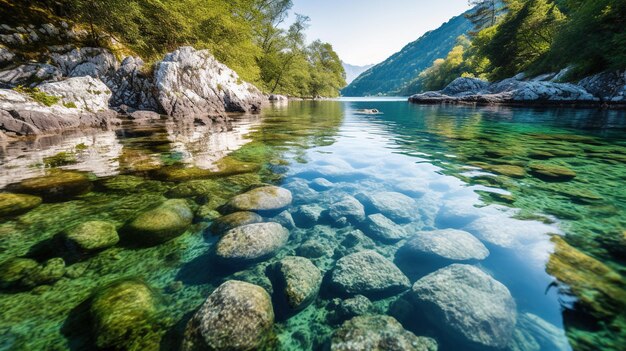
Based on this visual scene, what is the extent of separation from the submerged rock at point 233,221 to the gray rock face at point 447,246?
7.78 ft

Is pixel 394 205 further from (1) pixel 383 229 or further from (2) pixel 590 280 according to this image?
(2) pixel 590 280

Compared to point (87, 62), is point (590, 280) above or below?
below

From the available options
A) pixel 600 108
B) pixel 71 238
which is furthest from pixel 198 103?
pixel 600 108

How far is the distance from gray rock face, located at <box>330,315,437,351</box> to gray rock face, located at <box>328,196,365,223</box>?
2.10m

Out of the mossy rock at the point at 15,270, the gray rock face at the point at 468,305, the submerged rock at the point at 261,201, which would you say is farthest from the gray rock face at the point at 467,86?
the mossy rock at the point at 15,270

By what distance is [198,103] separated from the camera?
21.2m

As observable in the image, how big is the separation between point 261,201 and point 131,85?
21513mm

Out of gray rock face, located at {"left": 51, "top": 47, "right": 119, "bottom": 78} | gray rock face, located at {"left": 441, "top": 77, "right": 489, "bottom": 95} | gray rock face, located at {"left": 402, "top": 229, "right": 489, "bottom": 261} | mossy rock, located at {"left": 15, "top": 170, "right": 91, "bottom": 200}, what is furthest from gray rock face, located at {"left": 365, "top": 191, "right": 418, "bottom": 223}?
gray rock face, located at {"left": 441, "top": 77, "right": 489, "bottom": 95}

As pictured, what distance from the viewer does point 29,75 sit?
15.5m

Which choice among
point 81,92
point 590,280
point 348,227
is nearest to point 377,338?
point 348,227

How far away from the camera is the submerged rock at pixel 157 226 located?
3.60 meters

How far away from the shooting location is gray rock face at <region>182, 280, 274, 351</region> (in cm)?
204

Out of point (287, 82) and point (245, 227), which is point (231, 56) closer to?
point (287, 82)

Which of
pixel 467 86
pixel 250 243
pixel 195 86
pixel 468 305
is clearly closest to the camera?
pixel 468 305
